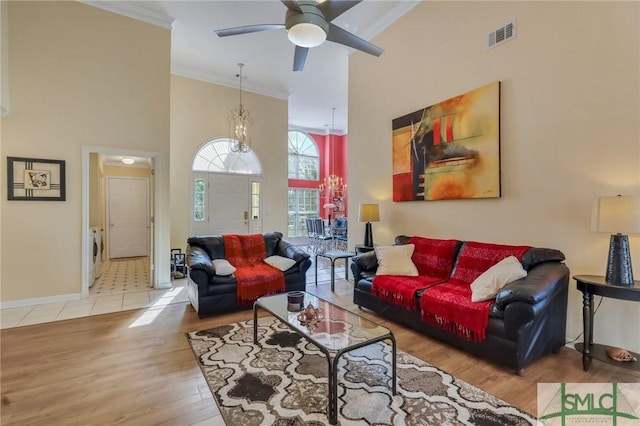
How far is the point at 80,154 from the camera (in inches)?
163

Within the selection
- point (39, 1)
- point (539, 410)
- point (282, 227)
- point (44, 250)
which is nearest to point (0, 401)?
point (44, 250)

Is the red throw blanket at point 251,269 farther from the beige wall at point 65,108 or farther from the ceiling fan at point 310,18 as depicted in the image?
the ceiling fan at point 310,18

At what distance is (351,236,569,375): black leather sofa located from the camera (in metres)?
2.24

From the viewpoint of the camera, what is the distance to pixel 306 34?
8.34 feet

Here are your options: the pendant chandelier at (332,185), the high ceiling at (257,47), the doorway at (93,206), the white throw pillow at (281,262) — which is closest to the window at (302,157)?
the pendant chandelier at (332,185)

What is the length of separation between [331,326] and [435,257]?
185cm

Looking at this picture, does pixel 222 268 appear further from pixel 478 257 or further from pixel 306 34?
pixel 478 257

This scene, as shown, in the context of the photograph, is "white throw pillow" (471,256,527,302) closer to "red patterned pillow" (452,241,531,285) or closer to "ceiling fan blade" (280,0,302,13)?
"red patterned pillow" (452,241,531,285)

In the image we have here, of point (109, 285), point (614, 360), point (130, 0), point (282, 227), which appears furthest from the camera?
point (282, 227)

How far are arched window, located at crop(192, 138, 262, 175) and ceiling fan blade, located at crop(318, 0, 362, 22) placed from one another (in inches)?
192

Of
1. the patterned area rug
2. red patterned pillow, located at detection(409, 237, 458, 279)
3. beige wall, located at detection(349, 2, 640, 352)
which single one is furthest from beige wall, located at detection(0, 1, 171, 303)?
red patterned pillow, located at detection(409, 237, 458, 279)

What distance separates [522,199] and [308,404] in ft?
9.33

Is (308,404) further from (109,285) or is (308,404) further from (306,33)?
(109,285)

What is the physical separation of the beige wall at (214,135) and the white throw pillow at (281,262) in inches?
126
